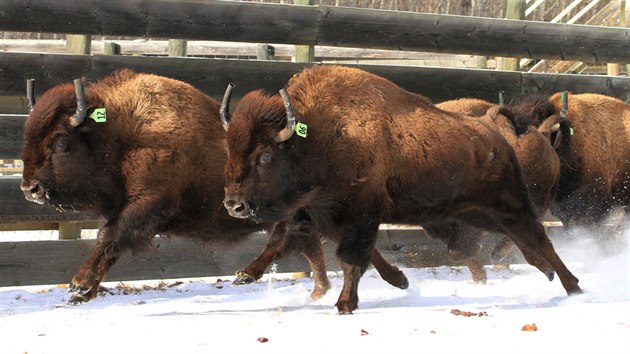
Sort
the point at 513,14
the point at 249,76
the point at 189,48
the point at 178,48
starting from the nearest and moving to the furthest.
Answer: the point at 249,76
the point at 178,48
the point at 513,14
the point at 189,48

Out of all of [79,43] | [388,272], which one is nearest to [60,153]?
[79,43]

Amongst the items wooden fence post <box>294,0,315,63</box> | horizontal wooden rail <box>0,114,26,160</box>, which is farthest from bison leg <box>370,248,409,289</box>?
horizontal wooden rail <box>0,114,26,160</box>

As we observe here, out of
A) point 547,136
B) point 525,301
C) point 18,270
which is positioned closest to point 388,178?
point 525,301

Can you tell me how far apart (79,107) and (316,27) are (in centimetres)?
335

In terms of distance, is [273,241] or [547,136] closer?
[273,241]

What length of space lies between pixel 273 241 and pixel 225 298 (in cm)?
143

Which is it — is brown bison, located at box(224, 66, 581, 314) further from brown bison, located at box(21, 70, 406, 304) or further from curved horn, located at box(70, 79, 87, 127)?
curved horn, located at box(70, 79, 87, 127)

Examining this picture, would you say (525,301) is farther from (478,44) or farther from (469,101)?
(478,44)

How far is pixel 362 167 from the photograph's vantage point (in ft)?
23.1

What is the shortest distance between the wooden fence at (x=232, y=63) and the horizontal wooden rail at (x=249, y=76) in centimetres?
1

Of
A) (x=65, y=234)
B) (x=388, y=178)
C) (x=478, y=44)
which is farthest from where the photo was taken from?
(x=478, y=44)

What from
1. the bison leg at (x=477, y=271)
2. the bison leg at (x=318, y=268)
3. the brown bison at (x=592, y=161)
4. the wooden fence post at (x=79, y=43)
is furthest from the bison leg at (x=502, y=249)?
the wooden fence post at (x=79, y=43)

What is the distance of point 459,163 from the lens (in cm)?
762

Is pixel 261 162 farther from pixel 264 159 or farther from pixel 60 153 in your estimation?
pixel 60 153
